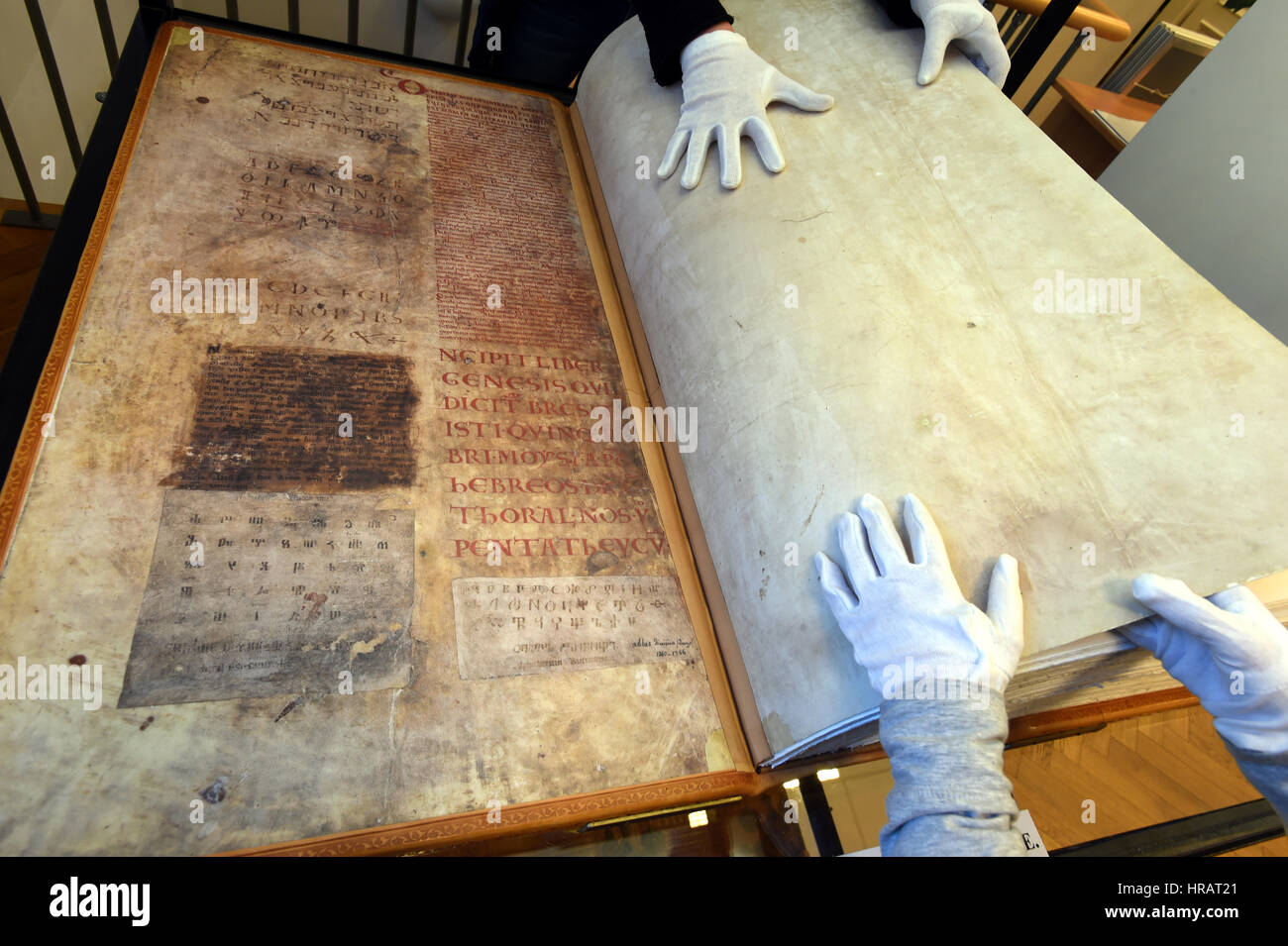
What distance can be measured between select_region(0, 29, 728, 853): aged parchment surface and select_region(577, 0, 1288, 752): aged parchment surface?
0.71 feet

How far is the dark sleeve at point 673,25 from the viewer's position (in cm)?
188

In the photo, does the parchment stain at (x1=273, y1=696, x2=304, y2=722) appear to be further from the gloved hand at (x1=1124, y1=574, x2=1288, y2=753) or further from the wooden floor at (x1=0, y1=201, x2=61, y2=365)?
the wooden floor at (x1=0, y1=201, x2=61, y2=365)

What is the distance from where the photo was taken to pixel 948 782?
1.03 m

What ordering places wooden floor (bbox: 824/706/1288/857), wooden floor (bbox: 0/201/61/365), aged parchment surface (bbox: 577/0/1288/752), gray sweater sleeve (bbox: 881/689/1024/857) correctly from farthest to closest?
wooden floor (bbox: 0/201/61/365) < wooden floor (bbox: 824/706/1288/857) < aged parchment surface (bbox: 577/0/1288/752) < gray sweater sleeve (bbox: 881/689/1024/857)

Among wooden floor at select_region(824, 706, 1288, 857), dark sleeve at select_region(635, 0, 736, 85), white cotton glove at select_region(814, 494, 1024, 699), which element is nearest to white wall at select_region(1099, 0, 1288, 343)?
dark sleeve at select_region(635, 0, 736, 85)

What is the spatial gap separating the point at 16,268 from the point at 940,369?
3.12m

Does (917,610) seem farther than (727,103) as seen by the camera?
No

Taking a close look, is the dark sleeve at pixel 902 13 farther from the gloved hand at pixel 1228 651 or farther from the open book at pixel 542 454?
the gloved hand at pixel 1228 651

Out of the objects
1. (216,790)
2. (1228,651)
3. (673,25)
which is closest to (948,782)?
(1228,651)

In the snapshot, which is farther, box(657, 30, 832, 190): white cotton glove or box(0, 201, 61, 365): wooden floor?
box(0, 201, 61, 365): wooden floor

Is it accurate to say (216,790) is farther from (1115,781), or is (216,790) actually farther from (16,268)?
(16,268)

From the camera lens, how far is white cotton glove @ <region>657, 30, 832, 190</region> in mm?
1723
